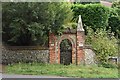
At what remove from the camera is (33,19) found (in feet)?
53.4

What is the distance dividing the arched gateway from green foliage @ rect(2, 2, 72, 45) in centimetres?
61

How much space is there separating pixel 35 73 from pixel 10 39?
3.81 meters

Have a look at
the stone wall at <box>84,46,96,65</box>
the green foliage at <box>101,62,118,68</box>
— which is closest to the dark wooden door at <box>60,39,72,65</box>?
the stone wall at <box>84,46,96,65</box>

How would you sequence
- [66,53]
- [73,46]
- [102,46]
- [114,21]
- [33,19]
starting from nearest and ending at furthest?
1. [33,19]
2. [102,46]
3. [73,46]
4. [66,53]
5. [114,21]

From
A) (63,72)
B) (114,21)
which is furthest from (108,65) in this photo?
(114,21)

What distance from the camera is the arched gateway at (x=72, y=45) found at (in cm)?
1747

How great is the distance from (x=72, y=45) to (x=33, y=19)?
2855 millimetres

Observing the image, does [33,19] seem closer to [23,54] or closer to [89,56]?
[23,54]

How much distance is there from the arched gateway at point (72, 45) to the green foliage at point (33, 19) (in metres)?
0.61

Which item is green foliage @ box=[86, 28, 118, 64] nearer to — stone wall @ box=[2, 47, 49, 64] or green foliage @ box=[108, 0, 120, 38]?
stone wall @ box=[2, 47, 49, 64]

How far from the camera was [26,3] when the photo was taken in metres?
15.9

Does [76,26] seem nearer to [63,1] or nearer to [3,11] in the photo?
[63,1]

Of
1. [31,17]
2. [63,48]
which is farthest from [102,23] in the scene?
[31,17]

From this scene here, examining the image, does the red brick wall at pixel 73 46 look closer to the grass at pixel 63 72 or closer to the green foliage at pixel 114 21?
the grass at pixel 63 72
